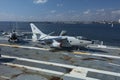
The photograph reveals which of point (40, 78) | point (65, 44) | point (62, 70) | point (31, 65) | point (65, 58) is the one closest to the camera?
point (40, 78)

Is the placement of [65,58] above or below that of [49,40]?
below

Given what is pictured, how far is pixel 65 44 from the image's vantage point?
1044 inches

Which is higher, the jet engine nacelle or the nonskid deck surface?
the jet engine nacelle

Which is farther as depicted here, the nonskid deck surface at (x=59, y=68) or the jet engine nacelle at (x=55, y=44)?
the jet engine nacelle at (x=55, y=44)

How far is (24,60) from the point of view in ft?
65.1

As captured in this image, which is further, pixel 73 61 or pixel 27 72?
pixel 73 61

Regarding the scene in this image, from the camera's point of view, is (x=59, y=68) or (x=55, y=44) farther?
(x=55, y=44)

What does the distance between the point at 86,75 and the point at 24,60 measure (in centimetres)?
802

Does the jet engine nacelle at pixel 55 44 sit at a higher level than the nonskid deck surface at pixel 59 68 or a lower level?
higher

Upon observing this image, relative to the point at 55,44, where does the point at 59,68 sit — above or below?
below

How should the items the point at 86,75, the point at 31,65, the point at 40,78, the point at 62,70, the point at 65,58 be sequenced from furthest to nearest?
the point at 65,58 → the point at 31,65 → the point at 62,70 → the point at 86,75 → the point at 40,78

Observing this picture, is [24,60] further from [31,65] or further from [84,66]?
[84,66]

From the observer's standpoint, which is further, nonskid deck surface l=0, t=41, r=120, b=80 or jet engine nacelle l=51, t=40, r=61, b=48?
jet engine nacelle l=51, t=40, r=61, b=48

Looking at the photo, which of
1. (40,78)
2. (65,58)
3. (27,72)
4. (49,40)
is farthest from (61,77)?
(49,40)
